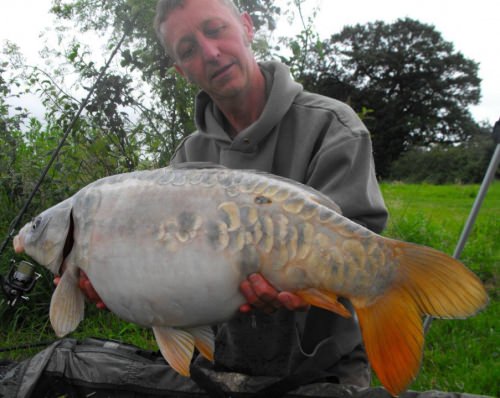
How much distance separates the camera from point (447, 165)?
13586mm

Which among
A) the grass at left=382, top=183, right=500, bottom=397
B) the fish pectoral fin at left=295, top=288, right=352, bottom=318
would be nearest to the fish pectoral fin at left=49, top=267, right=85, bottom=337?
the fish pectoral fin at left=295, top=288, right=352, bottom=318

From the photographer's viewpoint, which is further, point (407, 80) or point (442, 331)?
point (407, 80)

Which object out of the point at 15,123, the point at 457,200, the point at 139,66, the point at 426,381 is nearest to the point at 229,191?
the point at 426,381

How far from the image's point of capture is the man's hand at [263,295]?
954 millimetres

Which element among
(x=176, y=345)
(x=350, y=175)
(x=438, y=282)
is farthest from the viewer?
(x=350, y=175)

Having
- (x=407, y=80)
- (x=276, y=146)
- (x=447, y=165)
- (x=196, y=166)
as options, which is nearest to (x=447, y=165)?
(x=447, y=165)

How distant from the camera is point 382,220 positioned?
4.01 ft

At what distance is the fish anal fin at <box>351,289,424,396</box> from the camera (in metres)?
0.89

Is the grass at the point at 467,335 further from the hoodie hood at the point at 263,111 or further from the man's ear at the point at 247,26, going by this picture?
the man's ear at the point at 247,26

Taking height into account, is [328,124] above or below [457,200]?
above

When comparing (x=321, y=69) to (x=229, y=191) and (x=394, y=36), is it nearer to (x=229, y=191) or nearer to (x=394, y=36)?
(x=394, y=36)

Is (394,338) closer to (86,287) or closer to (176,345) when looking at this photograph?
(176,345)

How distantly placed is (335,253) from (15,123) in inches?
80.8

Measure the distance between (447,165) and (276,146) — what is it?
13.3 metres
